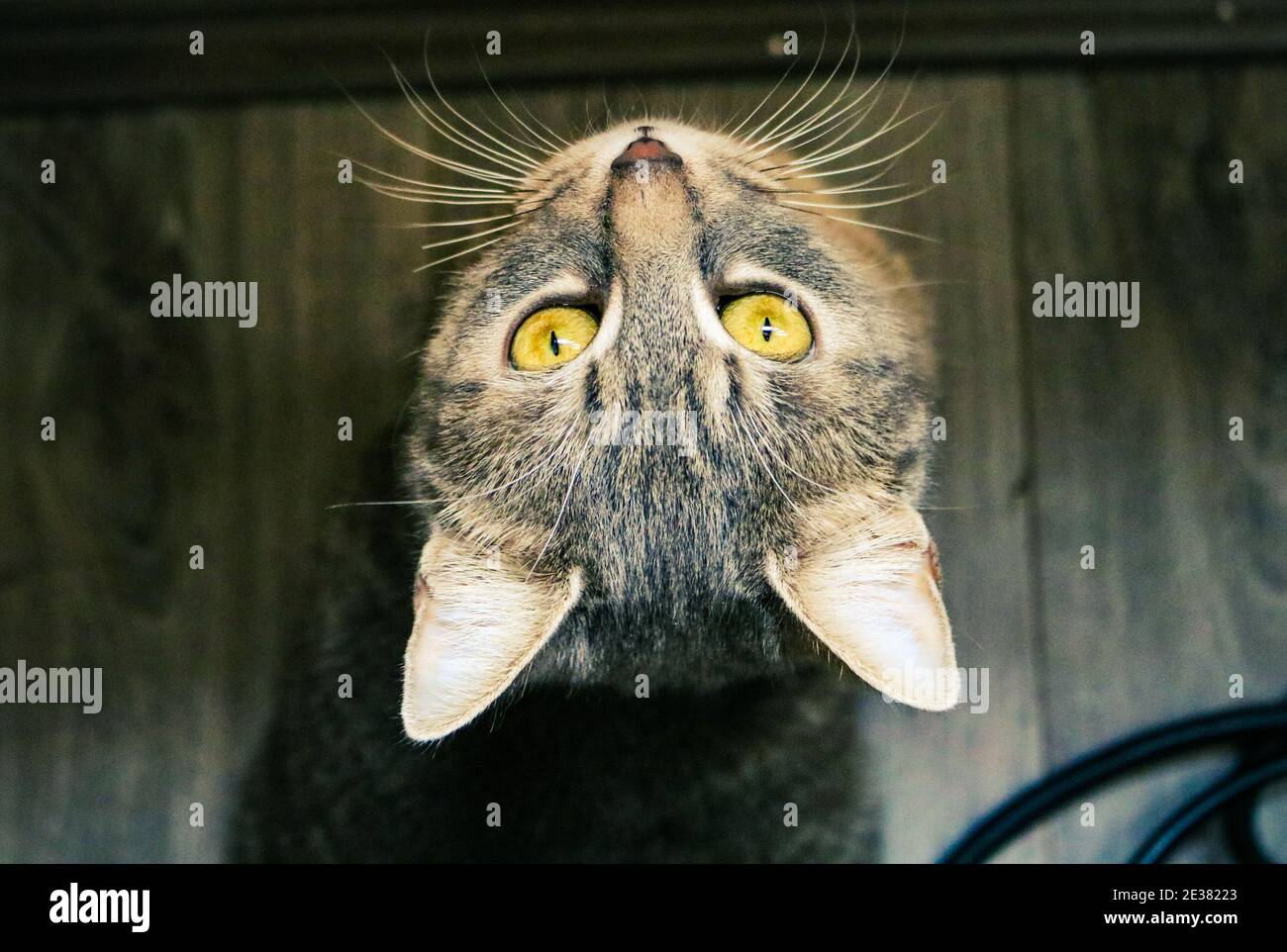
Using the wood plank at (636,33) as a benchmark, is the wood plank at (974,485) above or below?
below

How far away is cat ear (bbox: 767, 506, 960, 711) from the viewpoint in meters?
0.58

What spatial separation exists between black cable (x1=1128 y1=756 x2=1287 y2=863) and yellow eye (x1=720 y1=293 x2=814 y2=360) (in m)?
0.51

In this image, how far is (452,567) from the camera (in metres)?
0.63

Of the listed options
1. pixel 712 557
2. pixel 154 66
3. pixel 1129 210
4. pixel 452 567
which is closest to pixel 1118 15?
pixel 1129 210

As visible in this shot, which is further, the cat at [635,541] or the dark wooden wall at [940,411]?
the dark wooden wall at [940,411]

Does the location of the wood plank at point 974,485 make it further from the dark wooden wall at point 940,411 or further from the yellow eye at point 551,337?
the yellow eye at point 551,337

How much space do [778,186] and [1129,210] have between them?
337mm

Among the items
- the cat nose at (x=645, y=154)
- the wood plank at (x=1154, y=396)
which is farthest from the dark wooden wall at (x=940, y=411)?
the cat nose at (x=645, y=154)

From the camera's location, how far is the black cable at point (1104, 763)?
30.1 inches

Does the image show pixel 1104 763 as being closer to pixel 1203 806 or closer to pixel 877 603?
pixel 1203 806

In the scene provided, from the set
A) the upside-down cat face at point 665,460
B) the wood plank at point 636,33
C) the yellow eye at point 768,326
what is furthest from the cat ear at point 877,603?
the wood plank at point 636,33

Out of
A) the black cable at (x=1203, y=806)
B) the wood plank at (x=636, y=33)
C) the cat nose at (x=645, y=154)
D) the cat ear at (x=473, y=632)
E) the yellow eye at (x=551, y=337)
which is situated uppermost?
the wood plank at (x=636, y=33)

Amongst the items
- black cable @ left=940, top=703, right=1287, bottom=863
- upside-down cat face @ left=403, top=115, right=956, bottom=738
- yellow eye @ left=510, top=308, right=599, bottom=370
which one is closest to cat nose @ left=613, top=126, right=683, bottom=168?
upside-down cat face @ left=403, top=115, right=956, bottom=738
